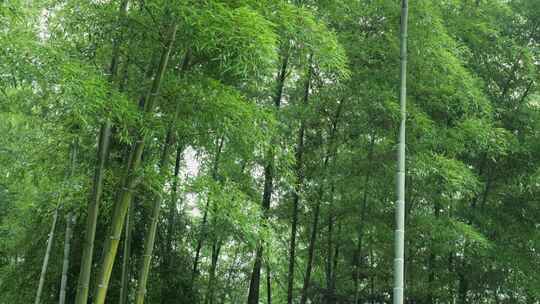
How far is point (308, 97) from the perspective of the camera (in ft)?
26.2

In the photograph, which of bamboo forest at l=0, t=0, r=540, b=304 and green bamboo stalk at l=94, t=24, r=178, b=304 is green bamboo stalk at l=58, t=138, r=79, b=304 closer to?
bamboo forest at l=0, t=0, r=540, b=304

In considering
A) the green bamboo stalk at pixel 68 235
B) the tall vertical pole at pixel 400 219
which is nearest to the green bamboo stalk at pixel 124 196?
the green bamboo stalk at pixel 68 235

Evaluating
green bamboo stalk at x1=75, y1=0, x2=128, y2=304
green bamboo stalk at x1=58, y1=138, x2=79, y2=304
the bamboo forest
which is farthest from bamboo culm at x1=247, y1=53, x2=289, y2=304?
green bamboo stalk at x1=75, y1=0, x2=128, y2=304

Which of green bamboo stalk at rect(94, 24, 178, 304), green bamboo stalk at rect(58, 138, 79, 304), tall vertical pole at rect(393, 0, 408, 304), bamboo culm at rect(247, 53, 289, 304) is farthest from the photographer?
bamboo culm at rect(247, 53, 289, 304)

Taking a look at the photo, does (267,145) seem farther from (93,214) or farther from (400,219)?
(93,214)

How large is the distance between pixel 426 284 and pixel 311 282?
6.19 feet

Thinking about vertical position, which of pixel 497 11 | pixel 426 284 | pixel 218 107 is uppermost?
pixel 497 11

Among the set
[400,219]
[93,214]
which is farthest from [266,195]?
[400,219]

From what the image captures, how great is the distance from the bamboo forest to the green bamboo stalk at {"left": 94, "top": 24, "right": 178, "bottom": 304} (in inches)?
0.6

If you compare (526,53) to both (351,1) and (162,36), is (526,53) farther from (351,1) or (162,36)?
(162,36)

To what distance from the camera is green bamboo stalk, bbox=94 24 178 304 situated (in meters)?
4.22

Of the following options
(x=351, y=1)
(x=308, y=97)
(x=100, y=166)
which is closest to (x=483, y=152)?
(x=308, y=97)

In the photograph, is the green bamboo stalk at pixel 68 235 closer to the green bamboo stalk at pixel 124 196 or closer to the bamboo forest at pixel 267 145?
the bamboo forest at pixel 267 145

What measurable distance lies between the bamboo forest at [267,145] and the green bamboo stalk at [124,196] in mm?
15
